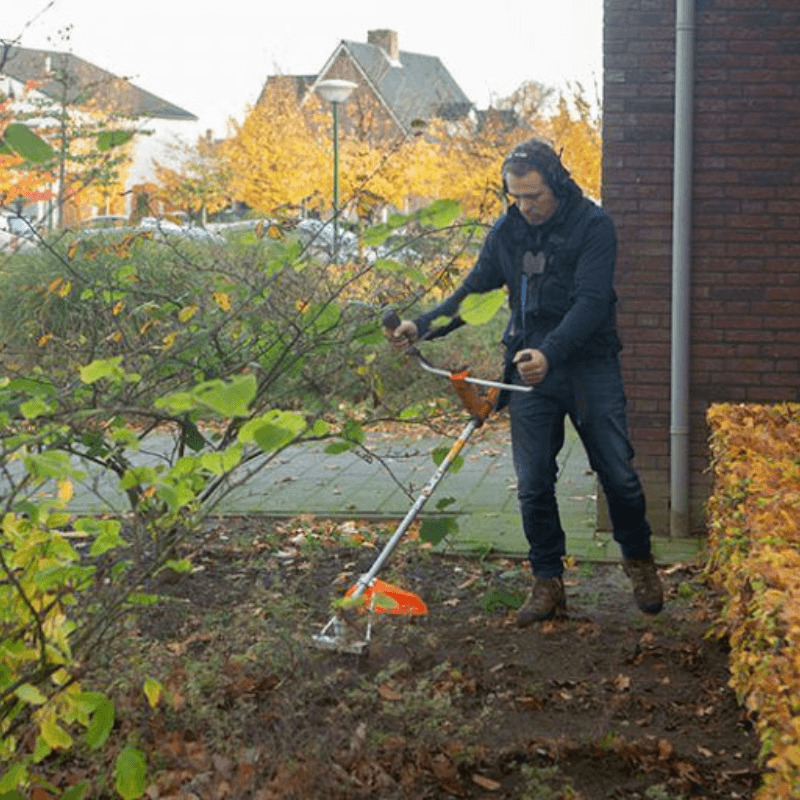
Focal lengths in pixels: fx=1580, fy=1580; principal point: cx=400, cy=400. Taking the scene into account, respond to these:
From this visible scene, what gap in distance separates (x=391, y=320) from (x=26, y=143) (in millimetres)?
2792

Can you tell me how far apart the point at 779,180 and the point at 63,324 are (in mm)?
8680

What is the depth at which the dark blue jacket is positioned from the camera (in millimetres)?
5777

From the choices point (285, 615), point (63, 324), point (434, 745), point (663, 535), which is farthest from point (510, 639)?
point (63, 324)

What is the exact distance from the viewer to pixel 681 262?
7.78 m

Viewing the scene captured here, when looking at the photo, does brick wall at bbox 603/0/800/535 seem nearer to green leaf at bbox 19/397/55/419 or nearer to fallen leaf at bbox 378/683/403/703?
fallen leaf at bbox 378/683/403/703

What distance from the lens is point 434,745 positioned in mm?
4629

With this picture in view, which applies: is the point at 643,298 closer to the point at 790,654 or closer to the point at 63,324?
the point at 790,654

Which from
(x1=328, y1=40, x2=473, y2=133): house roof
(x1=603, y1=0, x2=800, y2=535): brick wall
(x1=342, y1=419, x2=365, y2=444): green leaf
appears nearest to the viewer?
(x1=342, y1=419, x2=365, y2=444): green leaf

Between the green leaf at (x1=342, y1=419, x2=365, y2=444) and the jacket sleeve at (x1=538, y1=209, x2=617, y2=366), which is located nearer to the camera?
the green leaf at (x1=342, y1=419, x2=365, y2=444)

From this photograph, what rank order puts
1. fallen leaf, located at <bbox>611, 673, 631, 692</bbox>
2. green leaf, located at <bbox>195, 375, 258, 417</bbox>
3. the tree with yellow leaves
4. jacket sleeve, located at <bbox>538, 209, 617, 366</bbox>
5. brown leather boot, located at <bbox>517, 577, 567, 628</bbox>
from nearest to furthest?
green leaf, located at <bbox>195, 375, 258, 417</bbox>, fallen leaf, located at <bbox>611, 673, 631, 692</bbox>, jacket sleeve, located at <bbox>538, 209, 617, 366</bbox>, brown leather boot, located at <bbox>517, 577, 567, 628</bbox>, the tree with yellow leaves

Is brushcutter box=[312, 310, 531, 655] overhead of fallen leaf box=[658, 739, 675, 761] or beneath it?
overhead

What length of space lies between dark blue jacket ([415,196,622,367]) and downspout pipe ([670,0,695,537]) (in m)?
1.83

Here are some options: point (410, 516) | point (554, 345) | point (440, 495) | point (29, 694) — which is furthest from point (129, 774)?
point (440, 495)

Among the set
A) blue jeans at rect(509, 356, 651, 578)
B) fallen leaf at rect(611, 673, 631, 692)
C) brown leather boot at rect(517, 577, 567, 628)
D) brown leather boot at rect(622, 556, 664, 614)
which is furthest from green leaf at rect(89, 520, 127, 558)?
brown leather boot at rect(622, 556, 664, 614)
